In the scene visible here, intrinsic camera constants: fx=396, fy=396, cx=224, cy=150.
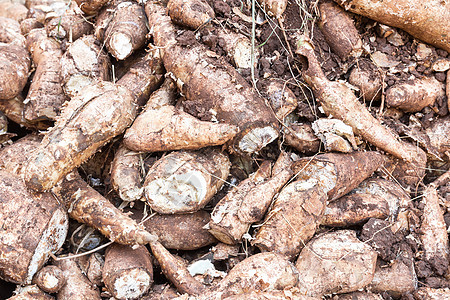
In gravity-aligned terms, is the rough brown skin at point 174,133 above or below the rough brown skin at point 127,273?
above

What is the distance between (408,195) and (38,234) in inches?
95.3

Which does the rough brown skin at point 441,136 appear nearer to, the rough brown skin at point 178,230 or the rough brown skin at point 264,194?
the rough brown skin at point 264,194

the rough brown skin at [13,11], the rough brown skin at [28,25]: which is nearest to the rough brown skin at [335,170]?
the rough brown skin at [28,25]

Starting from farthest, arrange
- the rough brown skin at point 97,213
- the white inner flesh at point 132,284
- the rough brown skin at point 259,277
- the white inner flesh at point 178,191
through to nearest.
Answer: the white inner flesh at point 178,191 → the rough brown skin at point 97,213 → the white inner flesh at point 132,284 → the rough brown skin at point 259,277

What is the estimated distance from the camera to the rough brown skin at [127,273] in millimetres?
2137

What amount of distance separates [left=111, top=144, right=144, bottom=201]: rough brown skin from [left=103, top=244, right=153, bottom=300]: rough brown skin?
34 cm

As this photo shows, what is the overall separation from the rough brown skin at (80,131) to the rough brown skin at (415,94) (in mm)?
1859

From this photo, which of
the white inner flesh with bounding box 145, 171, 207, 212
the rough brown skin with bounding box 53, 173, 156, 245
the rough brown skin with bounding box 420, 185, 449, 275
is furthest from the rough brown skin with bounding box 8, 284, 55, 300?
the rough brown skin with bounding box 420, 185, 449, 275

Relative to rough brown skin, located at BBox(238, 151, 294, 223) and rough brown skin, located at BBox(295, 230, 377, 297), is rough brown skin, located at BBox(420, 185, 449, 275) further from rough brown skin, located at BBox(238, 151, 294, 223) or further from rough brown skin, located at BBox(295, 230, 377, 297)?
rough brown skin, located at BBox(238, 151, 294, 223)

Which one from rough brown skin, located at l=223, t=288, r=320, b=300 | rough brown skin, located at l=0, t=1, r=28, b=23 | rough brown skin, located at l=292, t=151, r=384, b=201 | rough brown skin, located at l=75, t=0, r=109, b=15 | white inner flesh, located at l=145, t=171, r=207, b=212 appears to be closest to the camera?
rough brown skin, located at l=223, t=288, r=320, b=300

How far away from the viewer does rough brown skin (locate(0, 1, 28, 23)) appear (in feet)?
13.0

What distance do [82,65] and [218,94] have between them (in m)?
1.05

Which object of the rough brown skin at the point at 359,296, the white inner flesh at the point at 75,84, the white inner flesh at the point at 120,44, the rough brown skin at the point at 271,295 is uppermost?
the white inner flesh at the point at 120,44

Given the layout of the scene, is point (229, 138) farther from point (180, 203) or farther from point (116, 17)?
point (116, 17)
